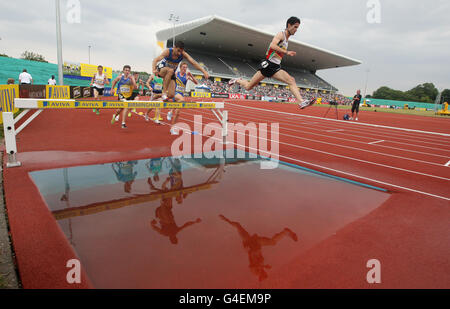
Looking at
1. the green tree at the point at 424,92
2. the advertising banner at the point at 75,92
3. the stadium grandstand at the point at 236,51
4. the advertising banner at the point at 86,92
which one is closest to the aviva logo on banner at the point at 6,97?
the advertising banner at the point at 75,92

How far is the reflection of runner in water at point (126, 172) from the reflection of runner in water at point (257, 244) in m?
1.86

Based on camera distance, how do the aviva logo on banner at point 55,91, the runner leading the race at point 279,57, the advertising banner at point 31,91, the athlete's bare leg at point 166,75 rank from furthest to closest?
the aviva logo on banner at point 55,91
the advertising banner at point 31,91
the athlete's bare leg at point 166,75
the runner leading the race at point 279,57

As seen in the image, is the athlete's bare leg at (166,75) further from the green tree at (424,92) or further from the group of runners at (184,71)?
the green tree at (424,92)

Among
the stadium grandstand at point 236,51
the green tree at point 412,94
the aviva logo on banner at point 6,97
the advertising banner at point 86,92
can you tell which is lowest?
the aviva logo on banner at point 6,97

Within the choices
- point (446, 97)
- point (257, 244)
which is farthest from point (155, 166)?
point (446, 97)

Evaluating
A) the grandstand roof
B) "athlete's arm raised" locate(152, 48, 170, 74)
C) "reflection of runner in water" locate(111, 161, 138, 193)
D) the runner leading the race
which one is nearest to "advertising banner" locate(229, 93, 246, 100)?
the grandstand roof

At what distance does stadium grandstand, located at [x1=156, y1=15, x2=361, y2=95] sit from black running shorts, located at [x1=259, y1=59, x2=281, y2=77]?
120 ft

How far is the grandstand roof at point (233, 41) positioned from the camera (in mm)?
42575

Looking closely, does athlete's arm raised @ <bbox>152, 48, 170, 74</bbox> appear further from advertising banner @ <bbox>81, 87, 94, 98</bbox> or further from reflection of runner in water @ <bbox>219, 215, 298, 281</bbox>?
advertising banner @ <bbox>81, 87, 94, 98</bbox>

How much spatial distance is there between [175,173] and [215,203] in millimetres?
1504

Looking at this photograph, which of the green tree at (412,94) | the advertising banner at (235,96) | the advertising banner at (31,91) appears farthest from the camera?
the green tree at (412,94)
